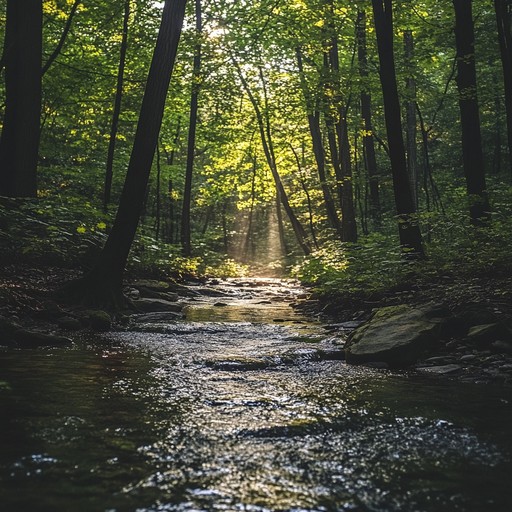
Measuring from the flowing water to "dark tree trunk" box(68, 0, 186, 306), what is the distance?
3.17m

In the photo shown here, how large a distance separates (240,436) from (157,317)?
5.84 meters

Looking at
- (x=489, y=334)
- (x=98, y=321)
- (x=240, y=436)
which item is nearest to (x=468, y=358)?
(x=489, y=334)

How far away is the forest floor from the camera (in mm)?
4867

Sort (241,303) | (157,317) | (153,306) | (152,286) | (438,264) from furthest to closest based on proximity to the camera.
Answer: (241,303) < (152,286) < (153,306) < (438,264) < (157,317)

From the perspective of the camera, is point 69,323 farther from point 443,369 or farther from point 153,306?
point 443,369

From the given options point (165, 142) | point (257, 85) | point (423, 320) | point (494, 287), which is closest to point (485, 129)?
point (257, 85)

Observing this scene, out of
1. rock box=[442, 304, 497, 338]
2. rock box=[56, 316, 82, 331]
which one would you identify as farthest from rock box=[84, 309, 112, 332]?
rock box=[442, 304, 497, 338]

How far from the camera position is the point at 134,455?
2498mm

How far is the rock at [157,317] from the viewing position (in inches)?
322

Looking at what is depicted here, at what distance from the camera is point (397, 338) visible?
5348 mm

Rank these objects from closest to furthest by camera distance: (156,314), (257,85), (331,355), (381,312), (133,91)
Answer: (331,355) < (381,312) < (156,314) < (133,91) < (257,85)

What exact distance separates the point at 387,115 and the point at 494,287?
477 cm

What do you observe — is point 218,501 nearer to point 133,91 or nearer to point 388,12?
point 388,12

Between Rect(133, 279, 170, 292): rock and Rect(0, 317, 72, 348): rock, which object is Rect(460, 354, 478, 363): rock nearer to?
Rect(0, 317, 72, 348): rock
